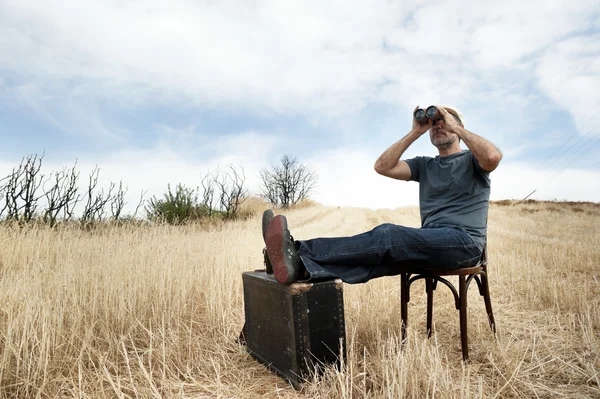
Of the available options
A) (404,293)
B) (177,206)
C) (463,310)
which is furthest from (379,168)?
(177,206)

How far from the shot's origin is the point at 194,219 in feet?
39.9

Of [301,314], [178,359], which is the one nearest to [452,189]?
[301,314]

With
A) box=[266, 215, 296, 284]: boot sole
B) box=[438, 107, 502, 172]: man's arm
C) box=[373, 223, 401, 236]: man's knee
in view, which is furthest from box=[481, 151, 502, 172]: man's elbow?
box=[266, 215, 296, 284]: boot sole

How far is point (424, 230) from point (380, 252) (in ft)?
1.21

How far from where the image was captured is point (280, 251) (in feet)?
7.83

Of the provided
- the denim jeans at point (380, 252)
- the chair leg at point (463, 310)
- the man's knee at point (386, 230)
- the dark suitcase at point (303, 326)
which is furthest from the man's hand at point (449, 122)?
the dark suitcase at point (303, 326)

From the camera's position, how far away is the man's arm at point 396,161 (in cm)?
333

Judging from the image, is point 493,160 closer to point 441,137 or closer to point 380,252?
point 441,137

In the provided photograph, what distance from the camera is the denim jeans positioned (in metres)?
2.58

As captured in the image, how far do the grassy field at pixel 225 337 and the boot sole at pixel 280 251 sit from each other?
18.9 inches

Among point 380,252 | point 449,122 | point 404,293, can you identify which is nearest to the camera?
point 380,252

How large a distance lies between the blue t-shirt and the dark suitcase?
1.08 metres

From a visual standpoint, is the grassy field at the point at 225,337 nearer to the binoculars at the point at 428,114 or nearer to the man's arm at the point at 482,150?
the man's arm at the point at 482,150

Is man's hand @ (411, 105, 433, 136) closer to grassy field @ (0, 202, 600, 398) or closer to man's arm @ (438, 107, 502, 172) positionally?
man's arm @ (438, 107, 502, 172)
